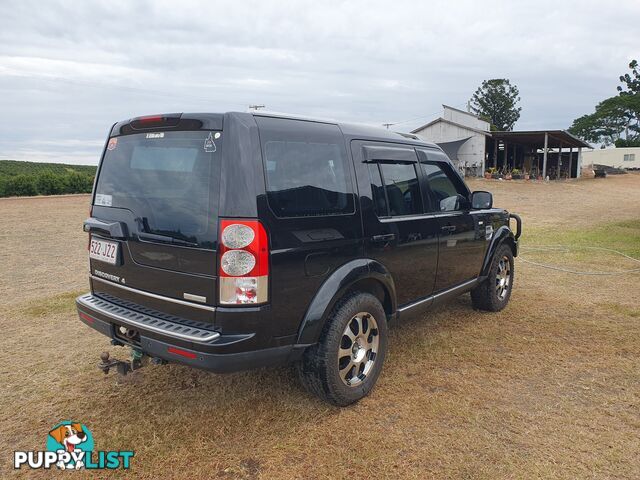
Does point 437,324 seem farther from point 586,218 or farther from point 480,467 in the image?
point 586,218

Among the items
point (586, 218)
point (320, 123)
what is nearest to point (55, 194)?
point (586, 218)

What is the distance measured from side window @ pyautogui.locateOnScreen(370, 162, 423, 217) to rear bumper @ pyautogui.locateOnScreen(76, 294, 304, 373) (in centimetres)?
140

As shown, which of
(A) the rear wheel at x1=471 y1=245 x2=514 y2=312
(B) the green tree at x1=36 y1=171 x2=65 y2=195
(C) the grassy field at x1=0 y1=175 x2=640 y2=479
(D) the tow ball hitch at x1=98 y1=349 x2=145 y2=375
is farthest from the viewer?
(B) the green tree at x1=36 y1=171 x2=65 y2=195

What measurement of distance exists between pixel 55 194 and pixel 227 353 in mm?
30184

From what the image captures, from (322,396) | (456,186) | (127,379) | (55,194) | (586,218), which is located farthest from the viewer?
(55,194)

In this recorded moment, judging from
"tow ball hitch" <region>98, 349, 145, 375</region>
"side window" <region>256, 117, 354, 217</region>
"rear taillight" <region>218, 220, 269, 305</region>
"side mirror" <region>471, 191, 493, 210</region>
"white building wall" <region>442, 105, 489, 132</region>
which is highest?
"white building wall" <region>442, 105, 489, 132</region>

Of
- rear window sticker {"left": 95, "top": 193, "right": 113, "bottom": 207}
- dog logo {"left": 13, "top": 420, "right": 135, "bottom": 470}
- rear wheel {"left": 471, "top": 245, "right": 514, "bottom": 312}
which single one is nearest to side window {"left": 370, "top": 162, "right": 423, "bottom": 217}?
rear wheel {"left": 471, "top": 245, "right": 514, "bottom": 312}

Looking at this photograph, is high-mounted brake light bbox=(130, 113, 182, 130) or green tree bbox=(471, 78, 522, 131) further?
green tree bbox=(471, 78, 522, 131)

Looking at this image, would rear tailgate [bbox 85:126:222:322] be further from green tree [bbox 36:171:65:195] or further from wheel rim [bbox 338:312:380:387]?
green tree [bbox 36:171:65:195]

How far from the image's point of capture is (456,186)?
15.0ft

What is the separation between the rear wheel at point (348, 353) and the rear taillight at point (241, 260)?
71 cm

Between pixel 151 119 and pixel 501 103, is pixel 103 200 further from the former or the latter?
pixel 501 103

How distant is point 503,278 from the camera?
216 inches

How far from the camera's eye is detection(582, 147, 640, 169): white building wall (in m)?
52.2
